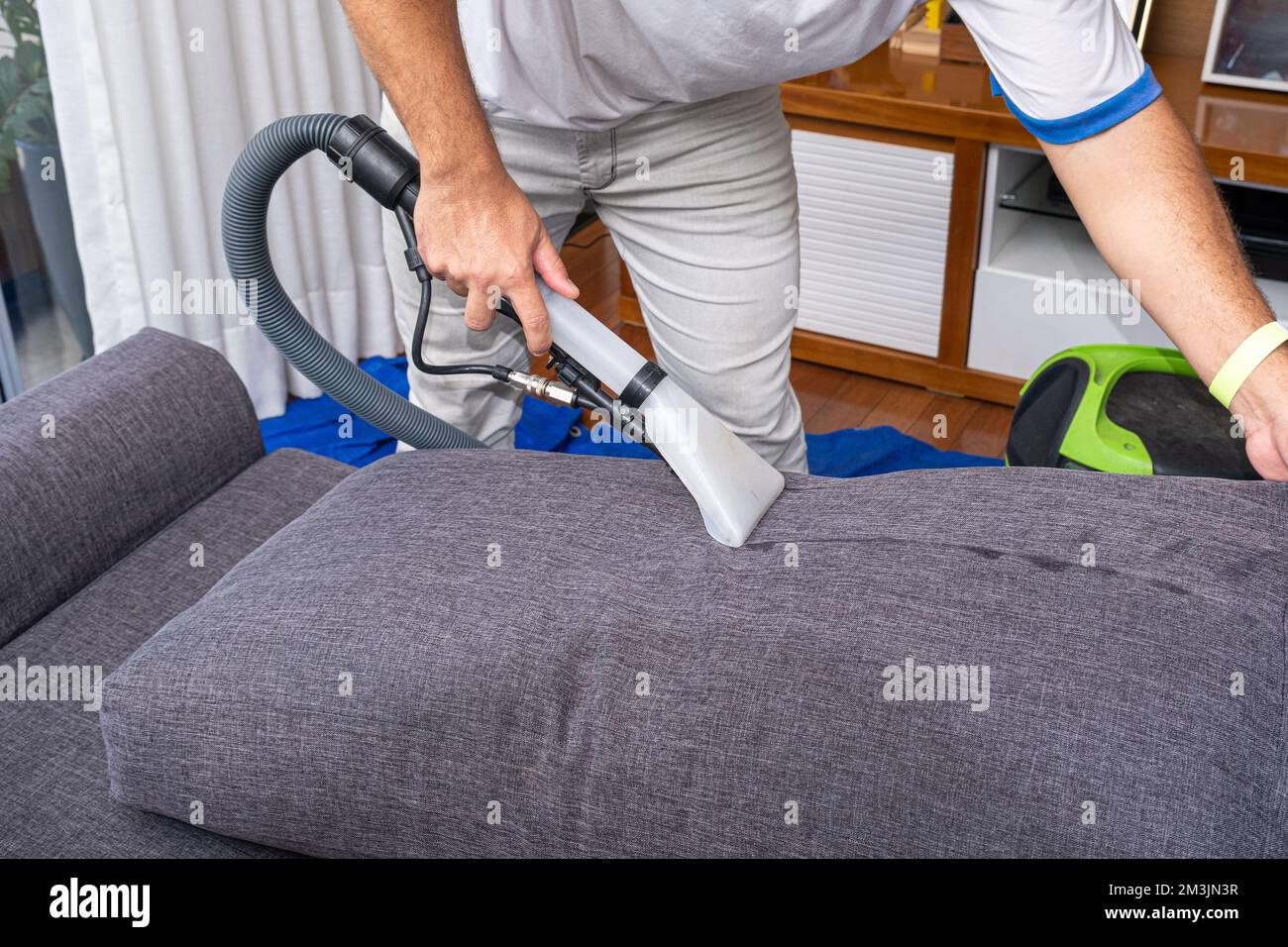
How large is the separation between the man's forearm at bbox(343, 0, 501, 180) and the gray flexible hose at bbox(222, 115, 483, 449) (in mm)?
90

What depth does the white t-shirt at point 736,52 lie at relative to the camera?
1.11m

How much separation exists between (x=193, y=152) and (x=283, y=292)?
91cm

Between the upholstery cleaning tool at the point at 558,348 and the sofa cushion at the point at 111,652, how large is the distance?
175 millimetres

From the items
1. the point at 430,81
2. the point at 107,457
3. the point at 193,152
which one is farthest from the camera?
the point at 193,152

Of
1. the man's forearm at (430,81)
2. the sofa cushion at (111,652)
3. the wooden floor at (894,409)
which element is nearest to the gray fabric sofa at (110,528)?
the sofa cushion at (111,652)

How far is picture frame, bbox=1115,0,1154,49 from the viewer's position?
2312 mm

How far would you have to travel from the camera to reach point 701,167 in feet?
4.83

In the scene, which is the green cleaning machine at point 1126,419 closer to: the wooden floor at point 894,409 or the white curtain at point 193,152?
the wooden floor at point 894,409

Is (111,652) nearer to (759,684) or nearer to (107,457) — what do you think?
(107,457)

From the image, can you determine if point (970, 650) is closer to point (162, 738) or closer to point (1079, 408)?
point (162, 738)

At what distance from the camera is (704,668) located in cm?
86

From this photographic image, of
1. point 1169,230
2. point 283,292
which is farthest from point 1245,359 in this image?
point 283,292
